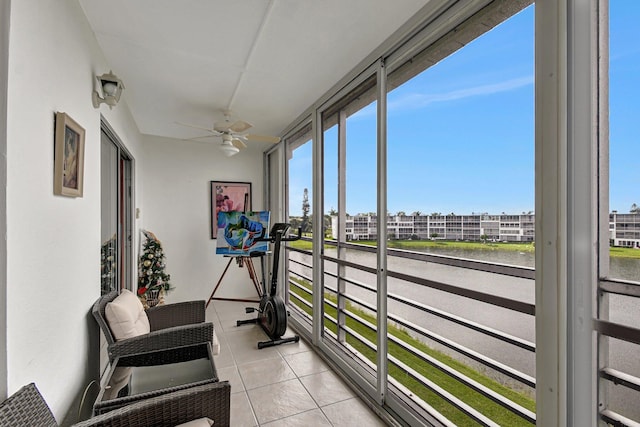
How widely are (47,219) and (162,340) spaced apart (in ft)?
3.33

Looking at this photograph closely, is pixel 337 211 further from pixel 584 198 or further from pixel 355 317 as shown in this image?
pixel 584 198

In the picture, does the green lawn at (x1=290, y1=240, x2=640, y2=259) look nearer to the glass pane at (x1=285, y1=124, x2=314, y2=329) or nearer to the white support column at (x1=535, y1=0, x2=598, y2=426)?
the white support column at (x1=535, y1=0, x2=598, y2=426)

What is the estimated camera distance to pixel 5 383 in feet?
3.13

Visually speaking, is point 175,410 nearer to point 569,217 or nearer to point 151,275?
point 569,217

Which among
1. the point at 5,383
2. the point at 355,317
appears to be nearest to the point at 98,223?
the point at 5,383

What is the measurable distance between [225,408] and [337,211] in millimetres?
1928

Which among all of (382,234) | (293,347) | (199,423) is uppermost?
(382,234)

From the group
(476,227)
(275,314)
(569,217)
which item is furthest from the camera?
(275,314)

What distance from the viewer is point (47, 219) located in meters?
1.26

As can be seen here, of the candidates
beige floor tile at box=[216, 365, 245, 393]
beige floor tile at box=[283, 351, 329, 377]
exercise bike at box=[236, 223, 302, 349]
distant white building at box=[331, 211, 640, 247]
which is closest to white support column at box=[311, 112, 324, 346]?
beige floor tile at box=[283, 351, 329, 377]

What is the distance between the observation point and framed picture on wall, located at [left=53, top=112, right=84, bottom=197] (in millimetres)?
1333

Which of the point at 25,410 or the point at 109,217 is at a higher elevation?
the point at 109,217

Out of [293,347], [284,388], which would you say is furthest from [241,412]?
[293,347]

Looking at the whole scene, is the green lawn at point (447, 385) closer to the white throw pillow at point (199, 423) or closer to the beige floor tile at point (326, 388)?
the beige floor tile at point (326, 388)
